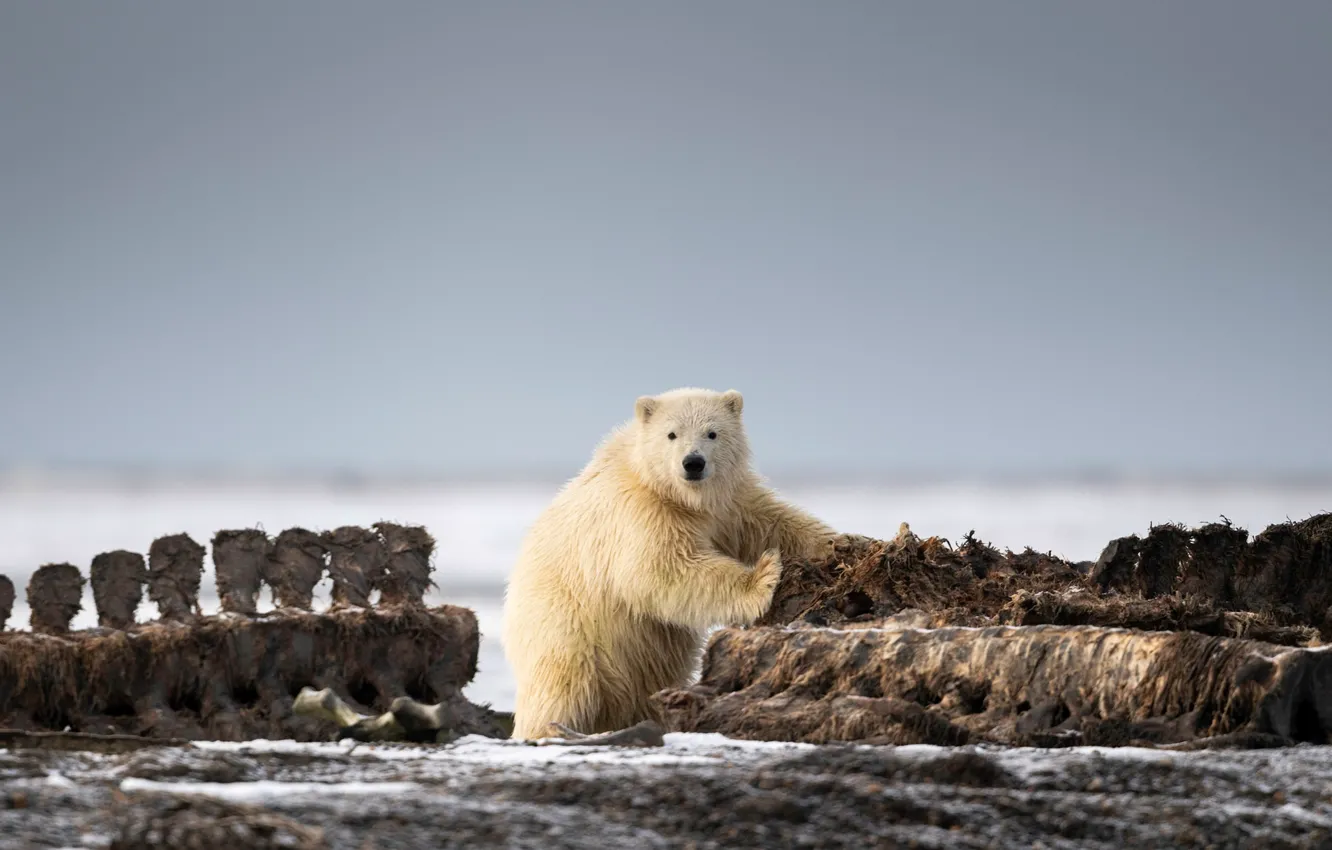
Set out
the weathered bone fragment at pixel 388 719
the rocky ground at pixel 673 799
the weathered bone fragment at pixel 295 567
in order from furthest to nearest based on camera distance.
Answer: the weathered bone fragment at pixel 295 567
the weathered bone fragment at pixel 388 719
the rocky ground at pixel 673 799

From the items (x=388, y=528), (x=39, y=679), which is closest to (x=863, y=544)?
(x=388, y=528)

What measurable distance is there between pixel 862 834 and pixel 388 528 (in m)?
6.30

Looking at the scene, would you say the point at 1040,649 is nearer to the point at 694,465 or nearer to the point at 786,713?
the point at 786,713

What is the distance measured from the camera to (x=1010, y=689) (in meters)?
8.10

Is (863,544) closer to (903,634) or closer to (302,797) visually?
(903,634)

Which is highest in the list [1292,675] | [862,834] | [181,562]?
[181,562]

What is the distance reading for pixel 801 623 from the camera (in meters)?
9.62

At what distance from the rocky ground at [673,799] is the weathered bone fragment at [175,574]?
3318mm

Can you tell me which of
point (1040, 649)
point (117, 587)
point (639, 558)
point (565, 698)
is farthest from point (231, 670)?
point (1040, 649)

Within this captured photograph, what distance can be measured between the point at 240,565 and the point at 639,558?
3.27 meters

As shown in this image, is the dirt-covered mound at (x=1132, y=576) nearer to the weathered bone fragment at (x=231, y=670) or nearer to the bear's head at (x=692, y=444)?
the bear's head at (x=692, y=444)

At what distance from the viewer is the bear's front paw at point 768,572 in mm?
11227

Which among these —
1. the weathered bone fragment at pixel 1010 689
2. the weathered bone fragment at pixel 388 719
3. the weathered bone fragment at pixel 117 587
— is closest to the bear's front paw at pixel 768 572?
the weathered bone fragment at pixel 1010 689

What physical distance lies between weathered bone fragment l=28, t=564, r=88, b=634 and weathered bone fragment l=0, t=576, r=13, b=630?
Answer: 0.13 metres
